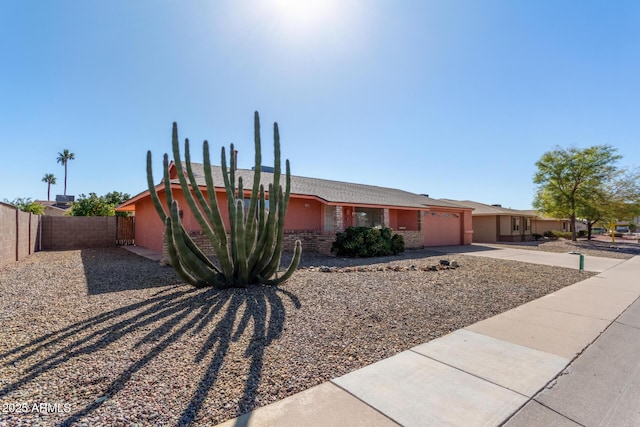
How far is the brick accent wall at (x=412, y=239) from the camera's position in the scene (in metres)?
18.1

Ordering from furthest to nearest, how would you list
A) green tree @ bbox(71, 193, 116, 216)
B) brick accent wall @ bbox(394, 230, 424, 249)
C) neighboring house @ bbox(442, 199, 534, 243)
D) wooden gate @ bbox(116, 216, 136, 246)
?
1. neighboring house @ bbox(442, 199, 534, 243)
2. green tree @ bbox(71, 193, 116, 216)
3. wooden gate @ bbox(116, 216, 136, 246)
4. brick accent wall @ bbox(394, 230, 424, 249)

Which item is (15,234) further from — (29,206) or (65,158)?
(65,158)

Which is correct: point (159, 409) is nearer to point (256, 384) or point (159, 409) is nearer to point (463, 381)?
point (256, 384)

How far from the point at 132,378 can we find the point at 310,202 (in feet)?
43.1

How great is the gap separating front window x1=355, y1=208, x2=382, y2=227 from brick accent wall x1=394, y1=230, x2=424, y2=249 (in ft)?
4.59

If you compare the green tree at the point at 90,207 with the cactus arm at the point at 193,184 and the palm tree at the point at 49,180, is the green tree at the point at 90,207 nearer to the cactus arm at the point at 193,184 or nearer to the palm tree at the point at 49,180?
the cactus arm at the point at 193,184

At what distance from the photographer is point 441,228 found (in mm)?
21359

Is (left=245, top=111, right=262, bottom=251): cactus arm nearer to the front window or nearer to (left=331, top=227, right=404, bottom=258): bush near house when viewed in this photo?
(left=331, top=227, right=404, bottom=258): bush near house

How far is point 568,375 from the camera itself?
11.5 ft

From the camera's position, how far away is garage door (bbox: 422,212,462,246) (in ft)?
67.2

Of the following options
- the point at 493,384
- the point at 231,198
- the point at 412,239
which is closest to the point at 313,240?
the point at 412,239

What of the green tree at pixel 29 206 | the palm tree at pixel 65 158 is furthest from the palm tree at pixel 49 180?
the green tree at pixel 29 206

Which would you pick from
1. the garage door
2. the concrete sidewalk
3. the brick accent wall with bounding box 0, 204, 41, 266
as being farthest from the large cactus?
the garage door

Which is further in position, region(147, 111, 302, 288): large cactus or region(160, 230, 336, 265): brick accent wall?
region(160, 230, 336, 265): brick accent wall
